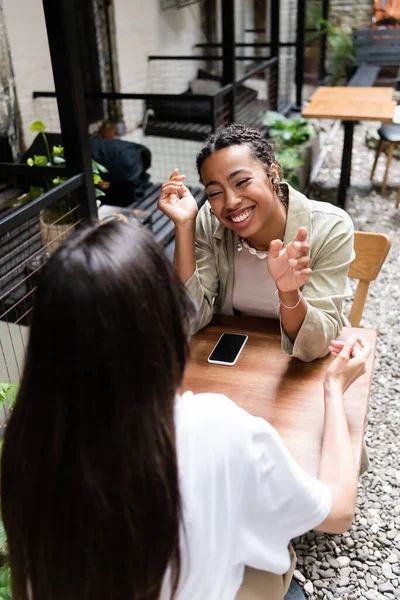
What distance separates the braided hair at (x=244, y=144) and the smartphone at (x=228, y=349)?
43 centimetres

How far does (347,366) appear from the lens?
120cm

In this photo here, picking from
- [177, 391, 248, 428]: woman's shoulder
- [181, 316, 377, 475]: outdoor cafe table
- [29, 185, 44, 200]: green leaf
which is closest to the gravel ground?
[181, 316, 377, 475]: outdoor cafe table

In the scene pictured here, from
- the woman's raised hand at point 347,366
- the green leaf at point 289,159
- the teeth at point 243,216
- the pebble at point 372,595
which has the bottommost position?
the pebble at point 372,595

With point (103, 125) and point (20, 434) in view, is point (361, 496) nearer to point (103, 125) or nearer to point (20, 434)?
point (20, 434)

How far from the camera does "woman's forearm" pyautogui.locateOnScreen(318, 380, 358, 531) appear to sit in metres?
0.89

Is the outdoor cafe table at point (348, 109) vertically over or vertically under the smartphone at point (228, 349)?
over

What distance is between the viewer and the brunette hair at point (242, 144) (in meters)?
1.53

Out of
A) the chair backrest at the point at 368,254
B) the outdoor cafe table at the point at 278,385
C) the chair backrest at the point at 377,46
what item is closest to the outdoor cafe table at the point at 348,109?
the chair backrest at the point at 368,254

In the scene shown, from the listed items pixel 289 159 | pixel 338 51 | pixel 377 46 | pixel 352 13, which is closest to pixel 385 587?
pixel 289 159

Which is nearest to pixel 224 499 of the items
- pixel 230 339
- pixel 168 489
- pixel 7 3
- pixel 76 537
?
pixel 168 489

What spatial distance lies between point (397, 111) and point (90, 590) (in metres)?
4.77

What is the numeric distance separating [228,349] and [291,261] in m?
0.37

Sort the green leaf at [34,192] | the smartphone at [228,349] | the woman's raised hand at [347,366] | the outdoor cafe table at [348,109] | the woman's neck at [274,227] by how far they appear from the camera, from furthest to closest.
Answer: the outdoor cafe table at [348,109], the green leaf at [34,192], the woman's neck at [274,227], the smartphone at [228,349], the woman's raised hand at [347,366]

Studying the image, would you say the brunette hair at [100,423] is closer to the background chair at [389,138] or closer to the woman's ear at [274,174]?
the woman's ear at [274,174]
